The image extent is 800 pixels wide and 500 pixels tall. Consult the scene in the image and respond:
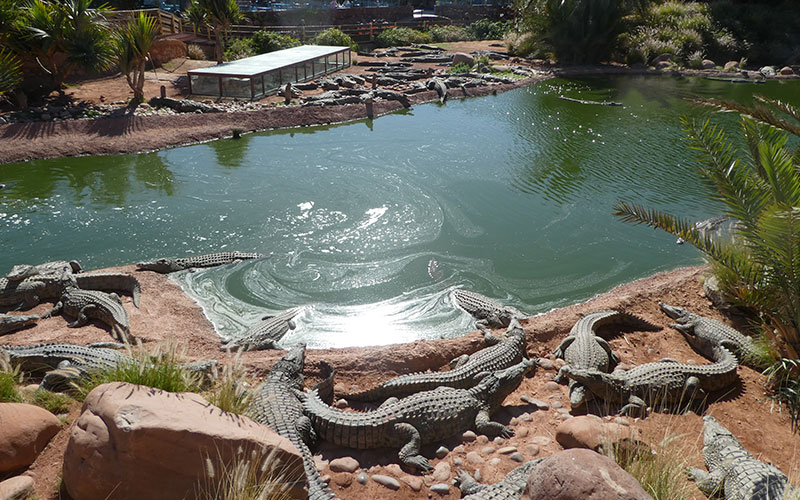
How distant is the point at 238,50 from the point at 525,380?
28138 mm

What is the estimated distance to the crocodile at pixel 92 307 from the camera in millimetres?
7930

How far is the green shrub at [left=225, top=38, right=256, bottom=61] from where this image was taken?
2911 centimetres

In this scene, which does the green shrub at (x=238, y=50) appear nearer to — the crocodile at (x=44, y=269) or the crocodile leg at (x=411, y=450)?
the crocodile at (x=44, y=269)

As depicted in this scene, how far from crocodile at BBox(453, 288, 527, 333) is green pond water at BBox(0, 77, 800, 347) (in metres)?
0.21

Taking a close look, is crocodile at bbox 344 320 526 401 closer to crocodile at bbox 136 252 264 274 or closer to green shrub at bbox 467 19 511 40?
crocodile at bbox 136 252 264 274

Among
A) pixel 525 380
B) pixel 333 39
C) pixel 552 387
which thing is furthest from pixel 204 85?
pixel 552 387

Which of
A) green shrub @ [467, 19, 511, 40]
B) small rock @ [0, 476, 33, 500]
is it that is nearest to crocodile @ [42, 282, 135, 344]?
small rock @ [0, 476, 33, 500]

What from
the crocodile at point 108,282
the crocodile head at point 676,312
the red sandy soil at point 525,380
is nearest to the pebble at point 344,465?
the red sandy soil at point 525,380

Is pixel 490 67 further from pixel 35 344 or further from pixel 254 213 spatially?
pixel 35 344

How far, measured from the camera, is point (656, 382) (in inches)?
243

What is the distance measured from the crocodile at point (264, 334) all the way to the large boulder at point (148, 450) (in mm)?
3149

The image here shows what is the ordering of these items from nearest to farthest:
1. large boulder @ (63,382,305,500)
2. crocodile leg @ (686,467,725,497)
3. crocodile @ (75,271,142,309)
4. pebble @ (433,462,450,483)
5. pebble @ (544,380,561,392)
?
large boulder @ (63,382,305,500)
crocodile leg @ (686,467,725,497)
pebble @ (433,462,450,483)
pebble @ (544,380,561,392)
crocodile @ (75,271,142,309)

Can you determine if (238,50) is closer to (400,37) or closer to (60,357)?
(400,37)

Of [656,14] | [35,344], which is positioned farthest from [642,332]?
[656,14]
